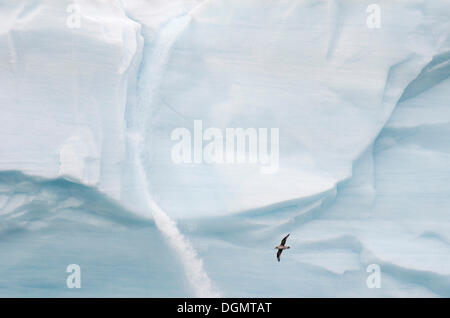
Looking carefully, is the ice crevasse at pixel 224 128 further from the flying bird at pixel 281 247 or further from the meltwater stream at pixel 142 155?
the flying bird at pixel 281 247

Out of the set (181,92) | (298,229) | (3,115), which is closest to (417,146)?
(298,229)

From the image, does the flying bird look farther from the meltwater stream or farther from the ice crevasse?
the meltwater stream

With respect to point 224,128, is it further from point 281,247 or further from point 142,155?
point 281,247

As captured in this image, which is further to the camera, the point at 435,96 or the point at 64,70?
the point at 435,96

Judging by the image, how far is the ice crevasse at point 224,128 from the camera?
406 centimetres

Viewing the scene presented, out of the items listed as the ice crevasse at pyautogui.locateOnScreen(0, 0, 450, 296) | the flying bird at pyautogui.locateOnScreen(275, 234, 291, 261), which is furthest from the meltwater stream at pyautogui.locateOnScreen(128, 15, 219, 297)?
the flying bird at pyautogui.locateOnScreen(275, 234, 291, 261)

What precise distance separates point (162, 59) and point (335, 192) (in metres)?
1.30

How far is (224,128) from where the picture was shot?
4.22 metres

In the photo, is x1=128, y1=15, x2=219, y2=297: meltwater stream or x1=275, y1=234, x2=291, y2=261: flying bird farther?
x1=128, y1=15, x2=219, y2=297: meltwater stream

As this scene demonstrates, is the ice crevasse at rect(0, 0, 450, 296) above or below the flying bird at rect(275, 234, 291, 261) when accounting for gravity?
above

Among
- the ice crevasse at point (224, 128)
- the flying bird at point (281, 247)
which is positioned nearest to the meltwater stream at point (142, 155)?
the ice crevasse at point (224, 128)

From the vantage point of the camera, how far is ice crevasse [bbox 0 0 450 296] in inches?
160

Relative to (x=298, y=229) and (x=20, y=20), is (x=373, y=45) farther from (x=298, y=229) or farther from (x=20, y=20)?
(x=20, y=20)

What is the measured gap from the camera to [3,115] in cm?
402
